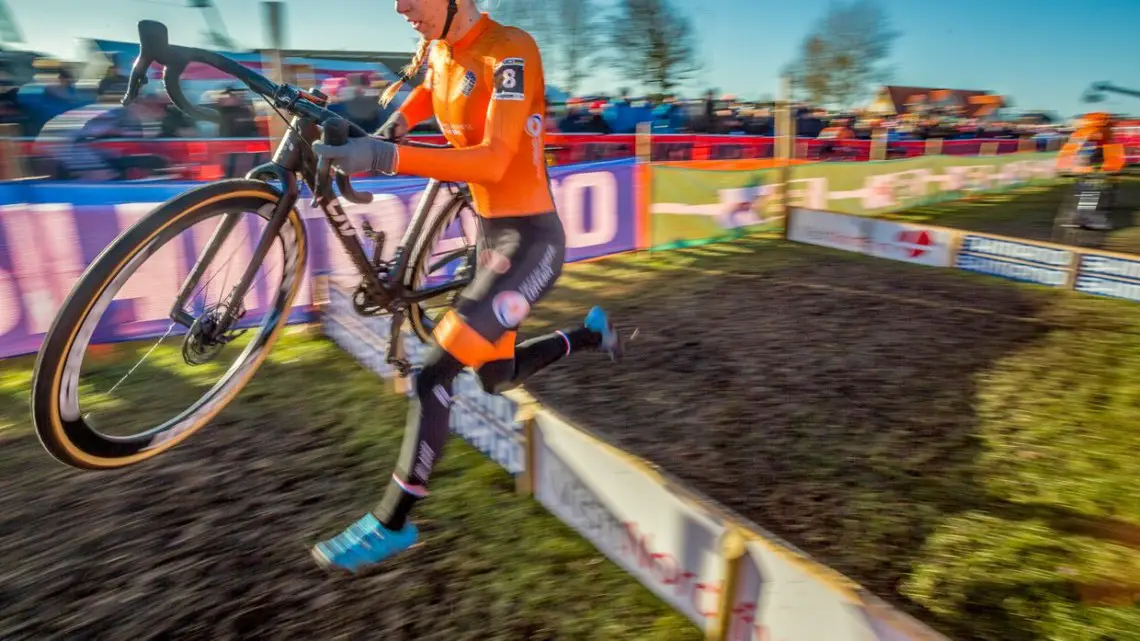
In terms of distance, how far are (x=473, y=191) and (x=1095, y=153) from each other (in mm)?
11545

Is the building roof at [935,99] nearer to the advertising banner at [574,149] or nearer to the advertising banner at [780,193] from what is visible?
the advertising banner at [574,149]

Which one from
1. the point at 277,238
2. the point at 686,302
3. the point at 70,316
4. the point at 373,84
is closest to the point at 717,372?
the point at 686,302

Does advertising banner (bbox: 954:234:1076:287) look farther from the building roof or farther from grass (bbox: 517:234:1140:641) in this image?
the building roof

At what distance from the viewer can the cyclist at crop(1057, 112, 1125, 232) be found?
32.7ft

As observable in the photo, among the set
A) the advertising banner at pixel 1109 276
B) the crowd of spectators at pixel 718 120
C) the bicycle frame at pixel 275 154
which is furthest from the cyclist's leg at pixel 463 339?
the crowd of spectators at pixel 718 120

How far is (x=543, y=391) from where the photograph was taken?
4070 mm

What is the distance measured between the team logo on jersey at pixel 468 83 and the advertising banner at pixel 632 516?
1.28 m

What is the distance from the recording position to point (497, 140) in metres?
2.31

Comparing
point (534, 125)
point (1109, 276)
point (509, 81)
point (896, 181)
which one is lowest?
point (1109, 276)

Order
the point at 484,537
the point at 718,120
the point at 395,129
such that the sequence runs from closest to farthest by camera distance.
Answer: the point at 484,537
the point at 395,129
the point at 718,120

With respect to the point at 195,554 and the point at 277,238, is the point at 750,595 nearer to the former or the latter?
the point at 195,554

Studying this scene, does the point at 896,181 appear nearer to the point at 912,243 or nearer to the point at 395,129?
the point at 912,243

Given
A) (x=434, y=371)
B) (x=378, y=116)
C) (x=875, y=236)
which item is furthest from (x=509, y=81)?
(x=378, y=116)

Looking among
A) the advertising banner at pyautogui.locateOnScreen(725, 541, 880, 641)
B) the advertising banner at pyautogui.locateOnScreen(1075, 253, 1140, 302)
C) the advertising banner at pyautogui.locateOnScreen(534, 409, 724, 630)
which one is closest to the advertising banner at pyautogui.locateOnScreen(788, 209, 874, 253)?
the advertising banner at pyautogui.locateOnScreen(1075, 253, 1140, 302)
